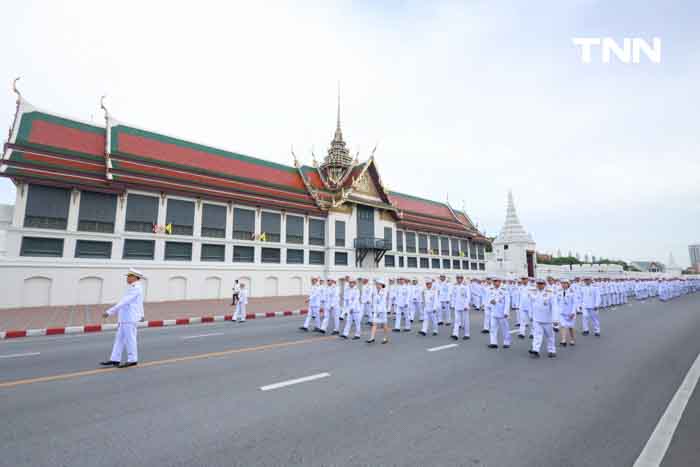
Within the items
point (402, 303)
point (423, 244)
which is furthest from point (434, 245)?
point (402, 303)

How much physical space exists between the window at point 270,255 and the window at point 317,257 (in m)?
3.09

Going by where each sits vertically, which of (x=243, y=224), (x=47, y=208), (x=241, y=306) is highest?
(x=243, y=224)

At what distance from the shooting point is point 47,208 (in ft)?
56.1

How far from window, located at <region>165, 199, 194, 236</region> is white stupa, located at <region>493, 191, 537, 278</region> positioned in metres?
37.3

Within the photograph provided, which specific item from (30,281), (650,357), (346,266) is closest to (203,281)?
(30,281)

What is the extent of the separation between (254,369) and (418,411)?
321 cm

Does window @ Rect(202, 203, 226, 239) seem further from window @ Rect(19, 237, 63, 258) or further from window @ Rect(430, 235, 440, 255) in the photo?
window @ Rect(430, 235, 440, 255)

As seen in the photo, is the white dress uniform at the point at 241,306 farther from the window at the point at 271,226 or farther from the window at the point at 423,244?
the window at the point at 423,244

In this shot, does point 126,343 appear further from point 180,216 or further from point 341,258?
point 341,258

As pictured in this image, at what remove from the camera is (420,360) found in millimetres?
6801

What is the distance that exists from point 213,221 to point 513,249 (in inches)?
1578

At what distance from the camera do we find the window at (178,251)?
20.6m

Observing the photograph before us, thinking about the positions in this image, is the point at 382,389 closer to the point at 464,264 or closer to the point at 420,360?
the point at 420,360

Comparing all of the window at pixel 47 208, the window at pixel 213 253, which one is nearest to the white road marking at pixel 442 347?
the window at pixel 213 253
